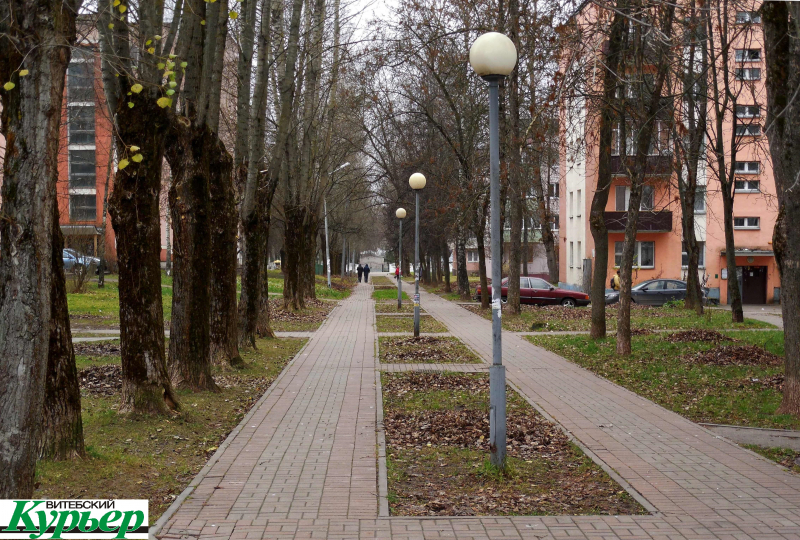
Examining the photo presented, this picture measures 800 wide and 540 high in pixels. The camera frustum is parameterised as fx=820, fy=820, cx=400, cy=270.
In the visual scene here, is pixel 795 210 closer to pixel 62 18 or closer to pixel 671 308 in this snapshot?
pixel 62 18

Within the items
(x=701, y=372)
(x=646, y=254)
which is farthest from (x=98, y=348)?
(x=646, y=254)

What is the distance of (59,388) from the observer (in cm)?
683

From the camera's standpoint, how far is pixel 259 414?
9.70 metres

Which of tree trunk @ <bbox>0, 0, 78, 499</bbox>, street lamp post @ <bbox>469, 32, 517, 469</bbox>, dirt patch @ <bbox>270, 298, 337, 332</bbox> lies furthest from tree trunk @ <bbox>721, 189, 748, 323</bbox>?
tree trunk @ <bbox>0, 0, 78, 499</bbox>

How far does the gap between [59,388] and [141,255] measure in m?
2.06

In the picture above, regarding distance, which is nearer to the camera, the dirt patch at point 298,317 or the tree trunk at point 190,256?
the tree trunk at point 190,256

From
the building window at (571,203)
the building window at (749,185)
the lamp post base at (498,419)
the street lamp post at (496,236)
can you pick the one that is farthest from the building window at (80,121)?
the building window at (571,203)

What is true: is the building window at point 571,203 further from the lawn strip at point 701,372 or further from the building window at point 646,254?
the lawn strip at point 701,372

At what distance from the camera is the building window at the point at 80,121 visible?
23608 millimetres

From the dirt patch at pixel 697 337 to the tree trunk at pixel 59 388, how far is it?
13.9m

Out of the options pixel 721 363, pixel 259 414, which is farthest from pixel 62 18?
pixel 721 363

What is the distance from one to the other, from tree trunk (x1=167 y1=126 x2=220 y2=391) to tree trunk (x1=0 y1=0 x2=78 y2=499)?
19.5 ft

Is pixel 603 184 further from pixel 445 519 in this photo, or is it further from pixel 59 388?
pixel 59 388

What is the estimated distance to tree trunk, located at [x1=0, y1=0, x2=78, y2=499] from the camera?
4281 millimetres
